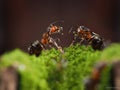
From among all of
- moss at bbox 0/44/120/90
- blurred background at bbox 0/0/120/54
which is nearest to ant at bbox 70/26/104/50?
moss at bbox 0/44/120/90

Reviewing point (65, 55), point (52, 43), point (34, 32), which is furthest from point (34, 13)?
point (65, 55)

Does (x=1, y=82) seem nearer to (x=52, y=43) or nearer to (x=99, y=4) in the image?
(x=52, y=43)

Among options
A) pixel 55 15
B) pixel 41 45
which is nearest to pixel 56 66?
pixel 41 45

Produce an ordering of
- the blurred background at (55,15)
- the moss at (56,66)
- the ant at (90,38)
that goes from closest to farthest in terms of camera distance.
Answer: the moss at (56,66), the ant at (90,38), the blurred background at (55,15)

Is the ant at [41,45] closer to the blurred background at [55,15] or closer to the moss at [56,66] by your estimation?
the moss at [56,66]

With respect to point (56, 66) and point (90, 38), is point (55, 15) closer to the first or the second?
point (90, 38)

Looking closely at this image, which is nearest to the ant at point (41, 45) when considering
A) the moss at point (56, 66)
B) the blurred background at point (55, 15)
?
the moss at point (56, 66)
